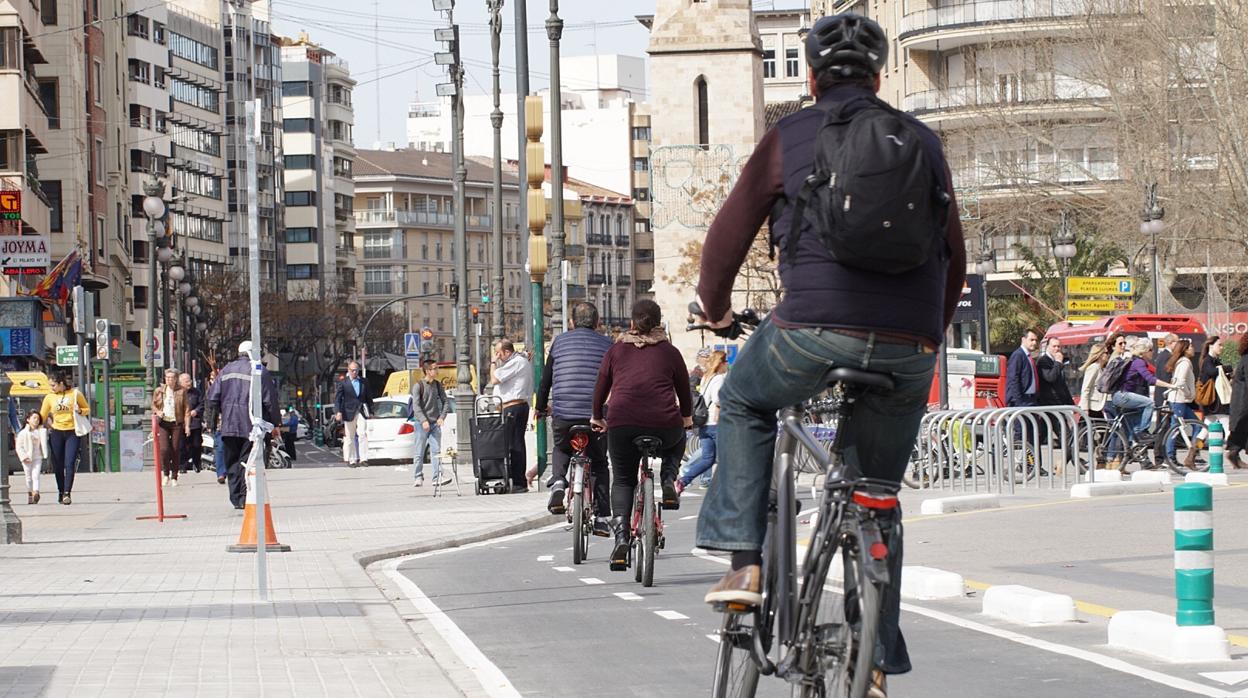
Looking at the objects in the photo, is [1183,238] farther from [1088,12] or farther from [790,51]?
[790,51]

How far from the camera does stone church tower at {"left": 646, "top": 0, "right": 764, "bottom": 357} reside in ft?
329

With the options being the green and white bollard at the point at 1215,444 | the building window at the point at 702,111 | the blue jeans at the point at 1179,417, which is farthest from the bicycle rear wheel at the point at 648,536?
the building window at the point at 702,111

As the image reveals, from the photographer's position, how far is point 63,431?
3005 centimetres

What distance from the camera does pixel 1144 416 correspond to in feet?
91.6

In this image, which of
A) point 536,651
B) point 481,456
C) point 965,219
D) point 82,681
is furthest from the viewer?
point 965,219

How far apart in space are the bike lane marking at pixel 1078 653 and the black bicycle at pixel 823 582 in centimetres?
116

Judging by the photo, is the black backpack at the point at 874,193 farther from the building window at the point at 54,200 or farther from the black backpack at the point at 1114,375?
the building window at the point at 54,200

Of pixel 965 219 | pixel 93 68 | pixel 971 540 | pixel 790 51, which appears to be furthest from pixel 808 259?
pixel 790 51

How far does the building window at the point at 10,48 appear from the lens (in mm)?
49812

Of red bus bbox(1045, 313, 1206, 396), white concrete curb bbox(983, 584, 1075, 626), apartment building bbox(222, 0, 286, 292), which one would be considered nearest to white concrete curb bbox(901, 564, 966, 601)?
white concrete curb bbox(983, 584, 1075, 626)

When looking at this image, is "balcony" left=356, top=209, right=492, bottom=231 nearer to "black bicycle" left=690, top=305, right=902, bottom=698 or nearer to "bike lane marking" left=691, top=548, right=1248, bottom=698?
"bike lane marking" left=691, top=548, right=1248, bottom=698

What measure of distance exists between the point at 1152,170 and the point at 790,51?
101m

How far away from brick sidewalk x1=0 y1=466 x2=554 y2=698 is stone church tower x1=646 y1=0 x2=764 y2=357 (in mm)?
74438

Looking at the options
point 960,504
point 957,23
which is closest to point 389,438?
point 960,504
